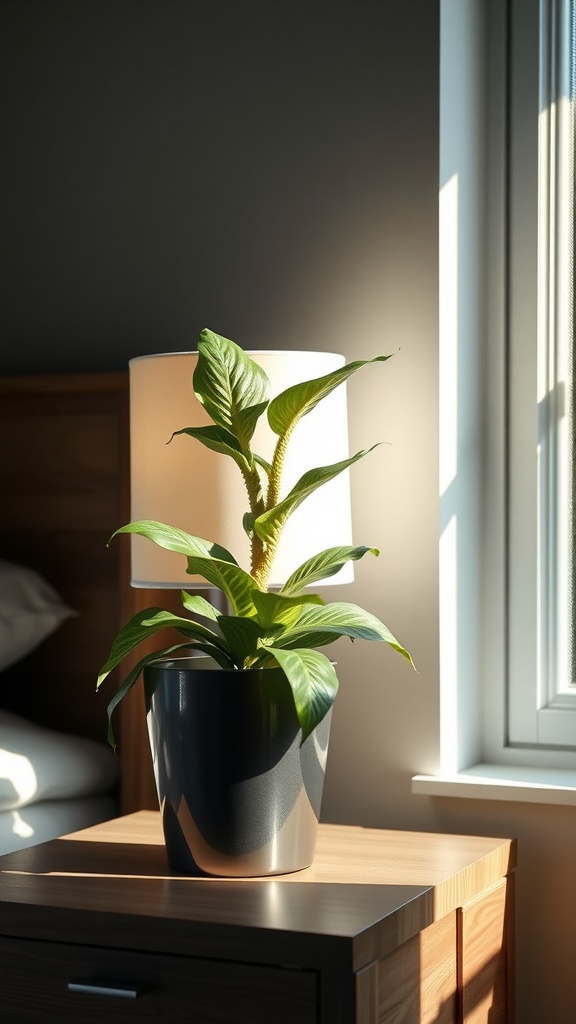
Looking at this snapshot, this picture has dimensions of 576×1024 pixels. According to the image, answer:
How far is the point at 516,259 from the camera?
179cm

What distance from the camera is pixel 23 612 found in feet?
5.84

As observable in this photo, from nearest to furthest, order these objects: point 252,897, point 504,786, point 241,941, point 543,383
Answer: point 241,941, point 252,897, point 504,786, point 543,383

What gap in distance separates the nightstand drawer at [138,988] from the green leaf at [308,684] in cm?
24

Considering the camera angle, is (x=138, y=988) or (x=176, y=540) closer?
(x=138, y=988)

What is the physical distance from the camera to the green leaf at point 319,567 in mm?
1320

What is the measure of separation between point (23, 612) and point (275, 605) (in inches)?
24.5

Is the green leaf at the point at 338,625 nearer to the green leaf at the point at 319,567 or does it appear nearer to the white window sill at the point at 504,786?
the green leaf at the point at 319,567

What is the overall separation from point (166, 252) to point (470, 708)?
2.83 ft

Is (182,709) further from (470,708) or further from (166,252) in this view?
(166,252)

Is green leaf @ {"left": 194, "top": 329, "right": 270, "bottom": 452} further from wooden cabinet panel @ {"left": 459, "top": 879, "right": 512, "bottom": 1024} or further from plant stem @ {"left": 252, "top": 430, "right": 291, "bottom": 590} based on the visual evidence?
wooden cabinet panel @ {"left": 459, "top": 879, "right": 512, "bottom": 1024}

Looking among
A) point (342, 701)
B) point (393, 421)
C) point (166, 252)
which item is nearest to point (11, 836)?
point (342, 701)

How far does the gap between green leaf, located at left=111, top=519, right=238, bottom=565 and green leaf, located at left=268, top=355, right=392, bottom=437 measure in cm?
15

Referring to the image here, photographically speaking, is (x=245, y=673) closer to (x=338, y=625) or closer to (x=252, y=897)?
(x=338, y=625)

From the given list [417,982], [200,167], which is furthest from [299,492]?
[200,167]
